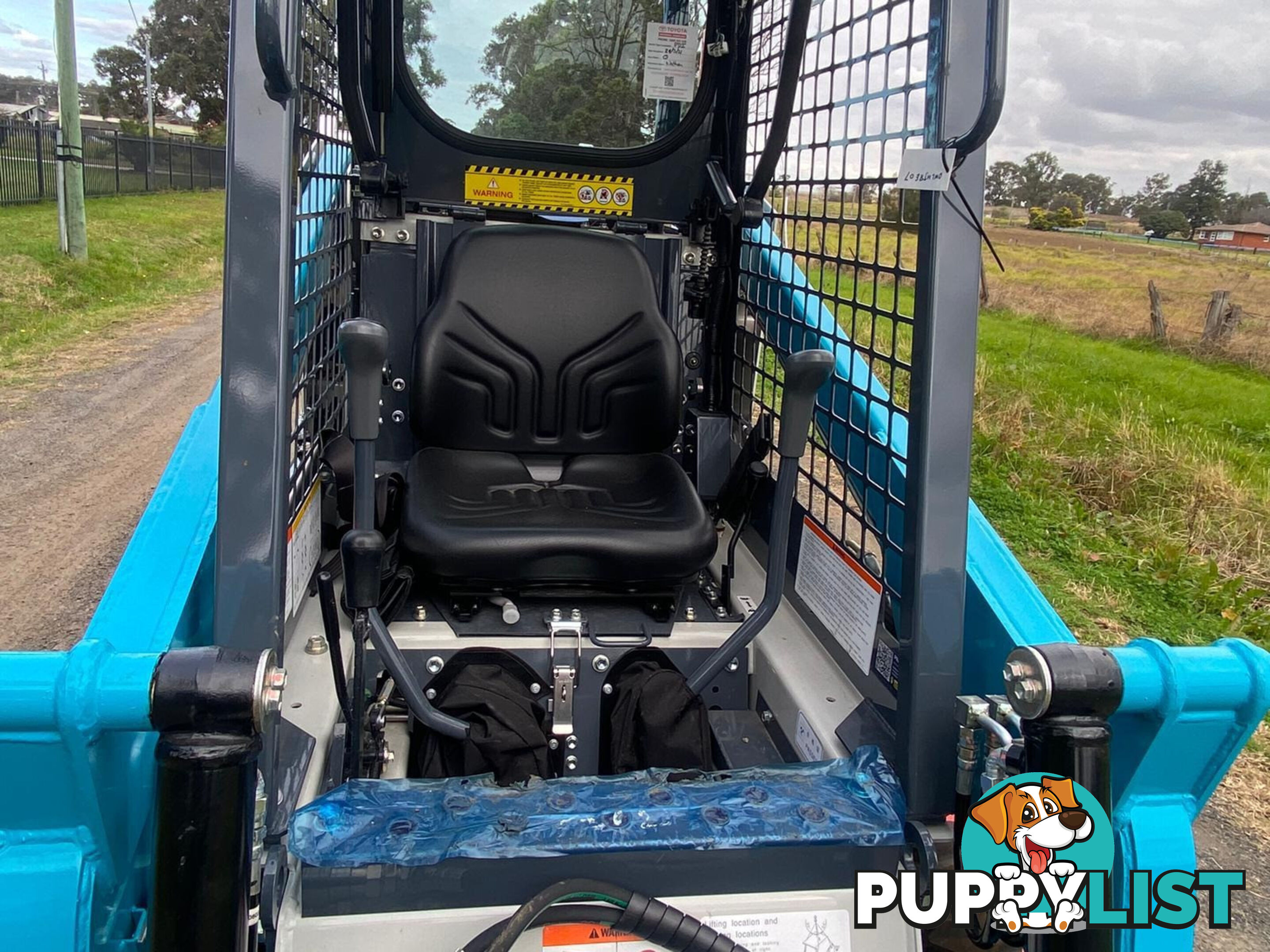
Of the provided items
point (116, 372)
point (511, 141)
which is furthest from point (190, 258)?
point (511, 141)

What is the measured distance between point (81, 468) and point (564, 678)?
14.0 feet

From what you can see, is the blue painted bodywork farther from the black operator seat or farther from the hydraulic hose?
the black operator seat

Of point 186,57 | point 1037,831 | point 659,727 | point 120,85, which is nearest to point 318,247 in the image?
point 659,727

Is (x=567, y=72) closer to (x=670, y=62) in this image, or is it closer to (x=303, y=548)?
(x=670, y=62)

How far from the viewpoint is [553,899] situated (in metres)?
1.21

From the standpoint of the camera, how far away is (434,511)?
198cm

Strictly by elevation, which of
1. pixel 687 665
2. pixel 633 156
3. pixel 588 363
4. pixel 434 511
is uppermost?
pixel 633 156

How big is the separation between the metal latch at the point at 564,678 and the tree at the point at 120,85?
143 ft

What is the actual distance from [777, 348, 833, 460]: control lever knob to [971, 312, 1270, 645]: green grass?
2.43 m

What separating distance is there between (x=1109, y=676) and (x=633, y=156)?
6.31 feet

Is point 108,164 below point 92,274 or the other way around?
the other way around

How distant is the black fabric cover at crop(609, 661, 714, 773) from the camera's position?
1742 mm

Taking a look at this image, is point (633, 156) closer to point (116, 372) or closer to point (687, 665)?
point (687, 665)

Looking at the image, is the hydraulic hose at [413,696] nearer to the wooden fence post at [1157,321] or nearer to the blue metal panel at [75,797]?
the blue metal panel at [75,797]
